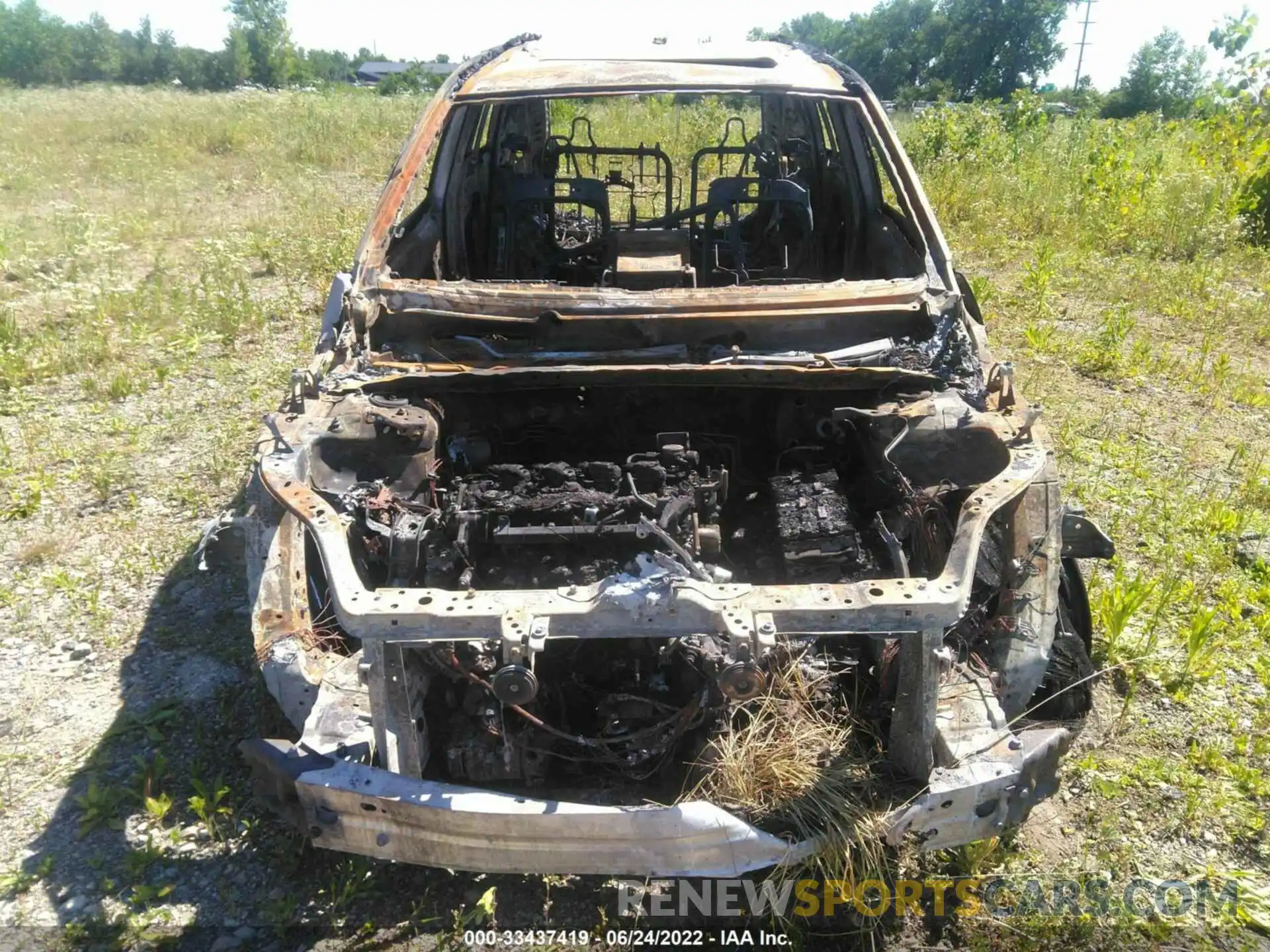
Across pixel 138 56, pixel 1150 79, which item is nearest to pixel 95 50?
pixel 138 56

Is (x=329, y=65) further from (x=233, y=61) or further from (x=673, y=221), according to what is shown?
(x=673, y=221)

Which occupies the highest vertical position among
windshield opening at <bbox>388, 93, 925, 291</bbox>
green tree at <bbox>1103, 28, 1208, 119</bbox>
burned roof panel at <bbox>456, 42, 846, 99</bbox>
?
green tree at <bbox>1103, 28, 1208, 119</bbox>

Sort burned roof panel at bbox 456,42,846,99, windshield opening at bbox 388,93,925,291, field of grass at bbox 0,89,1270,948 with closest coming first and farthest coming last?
field of grass at bbox 0,89,1270,948, burned roof panel at bbox 456,42,846,99, windshield opening at bbox 388,93,925,291

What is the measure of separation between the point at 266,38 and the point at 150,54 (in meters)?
9.53

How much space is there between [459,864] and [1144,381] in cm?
530

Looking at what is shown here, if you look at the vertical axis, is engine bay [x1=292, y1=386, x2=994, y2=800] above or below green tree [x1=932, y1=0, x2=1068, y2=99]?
below

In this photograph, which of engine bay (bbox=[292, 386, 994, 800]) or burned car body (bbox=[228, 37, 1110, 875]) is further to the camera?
engine bay (bbox=[292, 386, 994, 800])

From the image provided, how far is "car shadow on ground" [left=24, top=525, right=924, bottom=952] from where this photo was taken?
7.30 feet

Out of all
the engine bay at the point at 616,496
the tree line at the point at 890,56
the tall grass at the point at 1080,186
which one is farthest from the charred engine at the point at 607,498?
the tree line at the point at 890,56

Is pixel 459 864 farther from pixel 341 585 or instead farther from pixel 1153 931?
pixel 1153 931

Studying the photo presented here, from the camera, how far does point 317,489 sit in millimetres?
2465

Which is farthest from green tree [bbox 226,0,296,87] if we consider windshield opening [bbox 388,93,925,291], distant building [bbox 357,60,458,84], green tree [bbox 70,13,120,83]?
windshield opening [bbox 388,93,925,291]

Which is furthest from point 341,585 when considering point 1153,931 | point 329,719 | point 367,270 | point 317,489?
point 1153,931

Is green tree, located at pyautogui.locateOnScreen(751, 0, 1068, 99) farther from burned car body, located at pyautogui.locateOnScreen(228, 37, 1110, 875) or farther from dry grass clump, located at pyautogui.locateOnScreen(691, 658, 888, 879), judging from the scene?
dry grass clump, located at pyautogui.locateOnScreen(691, 658, 888, 879)
